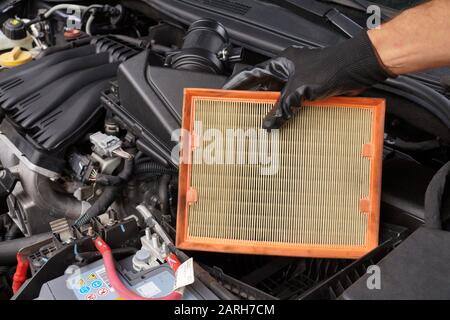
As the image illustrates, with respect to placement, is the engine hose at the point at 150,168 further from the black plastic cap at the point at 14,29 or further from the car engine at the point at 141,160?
the black plastic cap at the point at 14,29

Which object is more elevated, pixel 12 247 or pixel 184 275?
pixel 184 275

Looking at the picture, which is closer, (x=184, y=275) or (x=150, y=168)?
(x=184, y=275)

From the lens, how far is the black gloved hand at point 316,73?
1.23 meters

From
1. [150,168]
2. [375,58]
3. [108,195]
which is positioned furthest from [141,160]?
[375,58]

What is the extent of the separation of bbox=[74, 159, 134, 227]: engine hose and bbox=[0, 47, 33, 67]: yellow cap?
34.0 inches

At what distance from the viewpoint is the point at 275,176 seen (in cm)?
126

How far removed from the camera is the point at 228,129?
1.27m

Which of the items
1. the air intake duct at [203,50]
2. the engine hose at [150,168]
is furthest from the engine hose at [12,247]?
the air intake duct at [203,50]

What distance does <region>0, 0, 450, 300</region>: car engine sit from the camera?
3.98 feet

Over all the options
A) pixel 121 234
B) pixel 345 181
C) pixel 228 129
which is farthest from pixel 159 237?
pixel 345 181

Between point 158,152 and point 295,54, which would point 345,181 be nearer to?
point 295,54

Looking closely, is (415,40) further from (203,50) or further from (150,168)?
(150,168)

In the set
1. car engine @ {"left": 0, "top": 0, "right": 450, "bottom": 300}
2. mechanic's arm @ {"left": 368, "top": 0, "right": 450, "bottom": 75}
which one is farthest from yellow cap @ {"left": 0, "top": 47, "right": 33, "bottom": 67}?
mechanic's arm @ {"left": 368, "top": 0, "right": 450, "bottom": 75}

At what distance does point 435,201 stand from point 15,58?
1795mm
